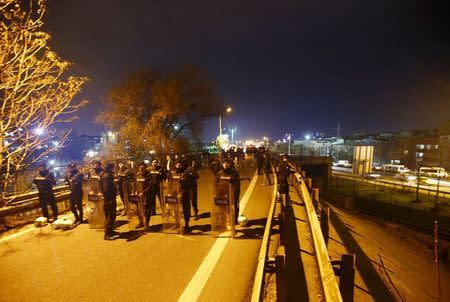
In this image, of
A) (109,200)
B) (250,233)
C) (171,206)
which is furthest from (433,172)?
(109,200)

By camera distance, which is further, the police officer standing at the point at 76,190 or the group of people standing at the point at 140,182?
the police officer standing at the point at 76,190

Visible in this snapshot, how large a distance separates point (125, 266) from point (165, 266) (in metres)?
0.82

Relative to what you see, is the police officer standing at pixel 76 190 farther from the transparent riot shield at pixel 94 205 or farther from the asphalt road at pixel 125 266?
the transparent riot shield at pixel 94 205

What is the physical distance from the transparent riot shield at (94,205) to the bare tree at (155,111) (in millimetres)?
13671

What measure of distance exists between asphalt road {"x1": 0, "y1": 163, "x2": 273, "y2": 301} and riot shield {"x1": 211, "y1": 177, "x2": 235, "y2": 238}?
0.33 meters

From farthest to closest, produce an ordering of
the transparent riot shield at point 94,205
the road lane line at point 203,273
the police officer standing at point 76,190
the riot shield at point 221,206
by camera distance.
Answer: the police officer standing at point 76,190
the transparent riot shield at point 94,205
the riot shield at point 221,206
the road lane line at point 203,273

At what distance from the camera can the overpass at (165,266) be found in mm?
4836

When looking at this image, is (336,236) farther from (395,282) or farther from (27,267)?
(27,267)

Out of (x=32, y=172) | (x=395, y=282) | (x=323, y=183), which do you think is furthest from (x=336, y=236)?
(x=323, y=183)

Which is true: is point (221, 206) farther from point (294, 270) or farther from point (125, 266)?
point (125, 266)

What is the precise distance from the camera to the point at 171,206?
8.20 meters

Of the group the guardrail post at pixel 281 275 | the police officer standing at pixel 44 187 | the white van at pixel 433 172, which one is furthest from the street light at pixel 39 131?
the white van at pixel 433 172

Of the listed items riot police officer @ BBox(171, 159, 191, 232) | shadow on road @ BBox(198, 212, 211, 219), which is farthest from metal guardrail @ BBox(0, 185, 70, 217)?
shadow on road @ BBox(198, 212, 211, 219)

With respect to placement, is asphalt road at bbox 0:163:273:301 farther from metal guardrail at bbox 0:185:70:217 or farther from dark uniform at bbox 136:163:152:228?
metal guardrail at bbox 0:185:70:217
